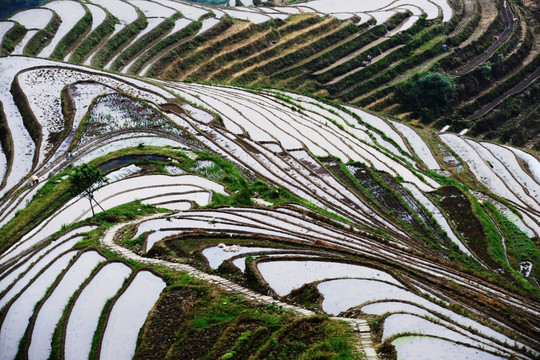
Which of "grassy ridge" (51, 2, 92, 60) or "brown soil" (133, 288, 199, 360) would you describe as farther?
"grassy ridge" (51, 2, 92, 60)

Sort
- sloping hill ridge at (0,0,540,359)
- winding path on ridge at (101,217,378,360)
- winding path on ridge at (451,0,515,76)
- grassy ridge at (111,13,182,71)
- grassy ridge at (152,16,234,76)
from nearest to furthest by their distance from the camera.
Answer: winding path on ridge at (101,217,378,360)
sloping hill ridge at (0,0,540,359)
grassy ridge at (111,13,182,71)
grassy ridge at (152,16,234,76)
winding path on ridge at (451,0,515,76)

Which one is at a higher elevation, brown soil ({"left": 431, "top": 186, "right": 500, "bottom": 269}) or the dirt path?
the dirt path

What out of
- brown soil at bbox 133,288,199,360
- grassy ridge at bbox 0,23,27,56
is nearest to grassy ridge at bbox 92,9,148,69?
grassy ridge at bbox 0,23,27,56

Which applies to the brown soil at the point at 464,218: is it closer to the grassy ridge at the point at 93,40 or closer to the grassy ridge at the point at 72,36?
the grassy ridge at the point at 93,40

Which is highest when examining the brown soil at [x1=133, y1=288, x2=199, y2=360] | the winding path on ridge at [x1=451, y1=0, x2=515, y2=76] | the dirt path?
the winding path on ridge at [x1=451, y1=0, x2=515, y2=76]

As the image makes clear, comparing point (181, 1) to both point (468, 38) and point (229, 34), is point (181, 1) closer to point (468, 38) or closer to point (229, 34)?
point (229, 34)

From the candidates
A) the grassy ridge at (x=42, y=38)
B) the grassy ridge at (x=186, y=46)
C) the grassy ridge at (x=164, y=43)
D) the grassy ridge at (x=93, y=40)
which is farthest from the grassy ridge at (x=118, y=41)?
the grassy ridge at (x=42, y=38)

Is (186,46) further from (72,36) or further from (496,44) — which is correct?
(496,44)

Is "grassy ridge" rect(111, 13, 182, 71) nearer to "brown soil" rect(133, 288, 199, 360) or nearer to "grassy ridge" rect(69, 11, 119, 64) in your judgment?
"grassy ridge" rect(69, 11, 119, 64)

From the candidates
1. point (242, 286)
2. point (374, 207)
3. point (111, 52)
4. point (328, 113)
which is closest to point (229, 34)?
point (111, 52)
